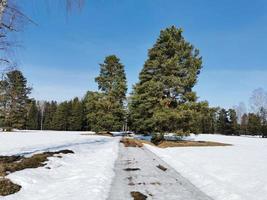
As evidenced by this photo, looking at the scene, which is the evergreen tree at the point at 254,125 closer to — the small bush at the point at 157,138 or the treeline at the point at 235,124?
the treeline at the point at 235,124

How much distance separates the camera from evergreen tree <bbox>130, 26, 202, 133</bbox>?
34.0m

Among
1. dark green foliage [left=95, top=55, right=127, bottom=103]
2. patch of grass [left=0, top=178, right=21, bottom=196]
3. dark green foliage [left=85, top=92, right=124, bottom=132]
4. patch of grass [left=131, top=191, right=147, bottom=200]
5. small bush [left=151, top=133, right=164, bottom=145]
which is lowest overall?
patch of grass [left=131, top=191, right=147, bottom=200]

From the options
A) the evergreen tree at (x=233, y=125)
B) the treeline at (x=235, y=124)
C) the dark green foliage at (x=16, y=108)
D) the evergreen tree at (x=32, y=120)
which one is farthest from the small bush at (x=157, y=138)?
the evergreen tree at (x=32, y=120)

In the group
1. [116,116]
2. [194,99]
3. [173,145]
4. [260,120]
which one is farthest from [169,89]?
[260,120]

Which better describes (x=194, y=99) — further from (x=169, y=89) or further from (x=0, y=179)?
(x=0, y=179)

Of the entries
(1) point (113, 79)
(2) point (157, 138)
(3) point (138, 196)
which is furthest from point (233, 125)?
(3) point (138, 196)

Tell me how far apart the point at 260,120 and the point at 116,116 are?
185 feet

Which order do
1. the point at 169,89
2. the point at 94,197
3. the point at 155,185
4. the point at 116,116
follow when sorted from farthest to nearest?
the point at 116,116, the point at 169,89, the point at 155,185, the point at 94,197

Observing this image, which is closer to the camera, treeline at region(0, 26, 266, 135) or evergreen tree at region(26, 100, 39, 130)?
treeline at region(0, 26, 266, 135)

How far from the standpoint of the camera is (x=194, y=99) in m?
35.0

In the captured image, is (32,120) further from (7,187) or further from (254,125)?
(7,187)

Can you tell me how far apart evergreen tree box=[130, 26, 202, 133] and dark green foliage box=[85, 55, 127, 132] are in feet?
70.4

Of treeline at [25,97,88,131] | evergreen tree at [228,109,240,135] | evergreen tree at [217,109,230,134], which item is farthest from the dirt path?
evergreen tree at [217,109,230,134]

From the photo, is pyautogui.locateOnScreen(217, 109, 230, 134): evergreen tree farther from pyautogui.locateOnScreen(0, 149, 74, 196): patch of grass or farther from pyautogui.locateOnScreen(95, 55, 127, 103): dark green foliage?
pyautogui.locateOnScreen(0, 149, 74, 196): patch of grass
